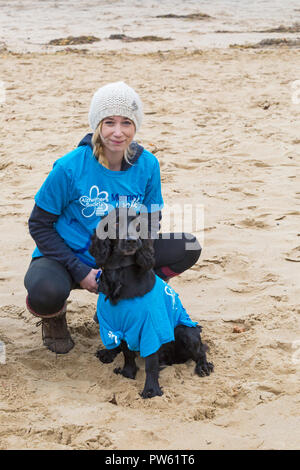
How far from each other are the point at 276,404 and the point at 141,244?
3.27 feet

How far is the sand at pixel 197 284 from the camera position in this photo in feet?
9.12

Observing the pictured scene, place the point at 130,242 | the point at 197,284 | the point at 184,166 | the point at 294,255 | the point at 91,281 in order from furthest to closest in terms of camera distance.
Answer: the point at 184,166
the point at 294,255
the point at 197,284
the point at 91,281
the point at 130,242

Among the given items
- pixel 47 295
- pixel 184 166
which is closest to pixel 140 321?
pixel 47 295

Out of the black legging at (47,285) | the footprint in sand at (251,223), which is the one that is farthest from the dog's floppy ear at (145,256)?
the footprint in sand at (251,223)

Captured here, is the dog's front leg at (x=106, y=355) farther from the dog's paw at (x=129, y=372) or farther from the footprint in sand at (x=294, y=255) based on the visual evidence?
the footprint in sand at (x=294, y=255)

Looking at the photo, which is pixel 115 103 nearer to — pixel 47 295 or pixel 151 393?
pixel 47 295

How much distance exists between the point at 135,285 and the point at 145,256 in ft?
0.56

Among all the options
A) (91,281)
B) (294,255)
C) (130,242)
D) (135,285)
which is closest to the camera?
(130,242)

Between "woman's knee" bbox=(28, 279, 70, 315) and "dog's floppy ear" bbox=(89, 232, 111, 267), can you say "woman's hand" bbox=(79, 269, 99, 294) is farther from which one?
"dog's floppy ear" bbox=(89, 232, 111, 267)

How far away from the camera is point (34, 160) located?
252 inches

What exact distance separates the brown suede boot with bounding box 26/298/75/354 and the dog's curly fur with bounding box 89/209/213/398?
15.1 inches

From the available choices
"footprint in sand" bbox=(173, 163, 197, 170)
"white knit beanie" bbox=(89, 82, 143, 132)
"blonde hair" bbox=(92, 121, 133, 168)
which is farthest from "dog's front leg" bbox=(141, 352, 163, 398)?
"footprint in sand" bbox=(173, 163, 197, 170)

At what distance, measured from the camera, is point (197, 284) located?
165 inches

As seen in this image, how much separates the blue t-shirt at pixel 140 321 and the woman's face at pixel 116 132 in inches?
30.4
